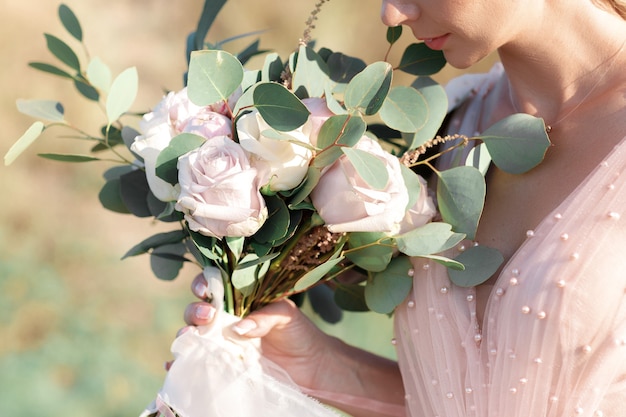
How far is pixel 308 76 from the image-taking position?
1110 mm

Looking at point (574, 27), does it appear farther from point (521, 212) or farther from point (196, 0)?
point (196, 0)

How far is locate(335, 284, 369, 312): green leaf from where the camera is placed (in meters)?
1.31

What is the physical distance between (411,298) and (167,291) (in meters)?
2.09

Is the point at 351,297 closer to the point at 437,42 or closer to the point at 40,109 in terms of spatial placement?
the point at 437,42

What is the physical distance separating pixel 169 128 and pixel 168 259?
0.25 m

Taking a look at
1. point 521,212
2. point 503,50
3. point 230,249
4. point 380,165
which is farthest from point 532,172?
point 230,249

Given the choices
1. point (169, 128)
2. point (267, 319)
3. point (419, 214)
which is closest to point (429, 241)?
point (419, 214)

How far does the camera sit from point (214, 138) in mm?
998

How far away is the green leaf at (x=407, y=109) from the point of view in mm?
1095

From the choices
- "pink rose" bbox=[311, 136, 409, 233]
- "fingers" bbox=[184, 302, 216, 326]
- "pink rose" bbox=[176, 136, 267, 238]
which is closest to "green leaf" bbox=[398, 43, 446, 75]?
"pink rose" bbox=[311, 136, 409, 233]

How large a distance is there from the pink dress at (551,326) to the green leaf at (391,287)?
5 cm

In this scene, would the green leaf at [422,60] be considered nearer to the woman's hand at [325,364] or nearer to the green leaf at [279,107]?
the green leaf at [279,107]

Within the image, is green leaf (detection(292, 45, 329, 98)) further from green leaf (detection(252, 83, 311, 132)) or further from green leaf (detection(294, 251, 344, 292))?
green leaf (detection(294, 251, 344, 292))

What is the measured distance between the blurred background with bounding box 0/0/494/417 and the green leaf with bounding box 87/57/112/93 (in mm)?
1665
